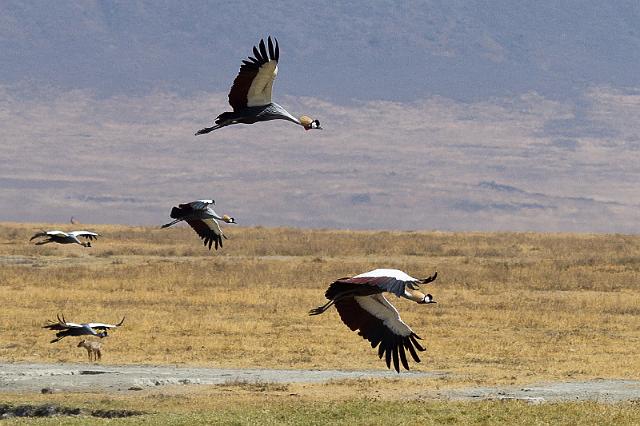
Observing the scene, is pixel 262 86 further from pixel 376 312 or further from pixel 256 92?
pixel 376 312

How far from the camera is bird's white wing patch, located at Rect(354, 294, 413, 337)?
44.0 feet

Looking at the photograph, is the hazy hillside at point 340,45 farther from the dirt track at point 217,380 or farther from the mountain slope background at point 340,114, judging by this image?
the dirt track at point 217,380

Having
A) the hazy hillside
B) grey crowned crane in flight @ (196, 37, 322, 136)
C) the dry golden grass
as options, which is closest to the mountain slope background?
the hazy hillside

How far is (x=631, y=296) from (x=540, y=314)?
20.2 ft

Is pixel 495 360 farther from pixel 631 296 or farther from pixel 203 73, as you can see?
pixel 203 73

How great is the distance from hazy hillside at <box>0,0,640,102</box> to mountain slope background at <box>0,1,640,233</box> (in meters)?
0.28

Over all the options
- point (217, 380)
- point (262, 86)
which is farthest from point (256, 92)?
point (217, 380)

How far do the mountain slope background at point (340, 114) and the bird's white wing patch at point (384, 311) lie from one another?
105 m

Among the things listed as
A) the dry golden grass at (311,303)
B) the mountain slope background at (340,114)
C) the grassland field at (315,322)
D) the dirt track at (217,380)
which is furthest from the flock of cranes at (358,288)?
the mountain slope background at (340,114)

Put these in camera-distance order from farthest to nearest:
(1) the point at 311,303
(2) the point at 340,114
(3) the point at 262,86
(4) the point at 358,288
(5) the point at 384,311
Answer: (2) the point at 340,114 → (1) the point at 311,303 → (3) the point at 262,86 → (5) the point at 384,311 → (4) the point at 358,288

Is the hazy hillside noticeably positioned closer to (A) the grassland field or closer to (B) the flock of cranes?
(A) the grassland field

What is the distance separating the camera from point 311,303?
32875mm

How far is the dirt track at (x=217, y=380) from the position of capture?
1928cm

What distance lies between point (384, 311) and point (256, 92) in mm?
2990
